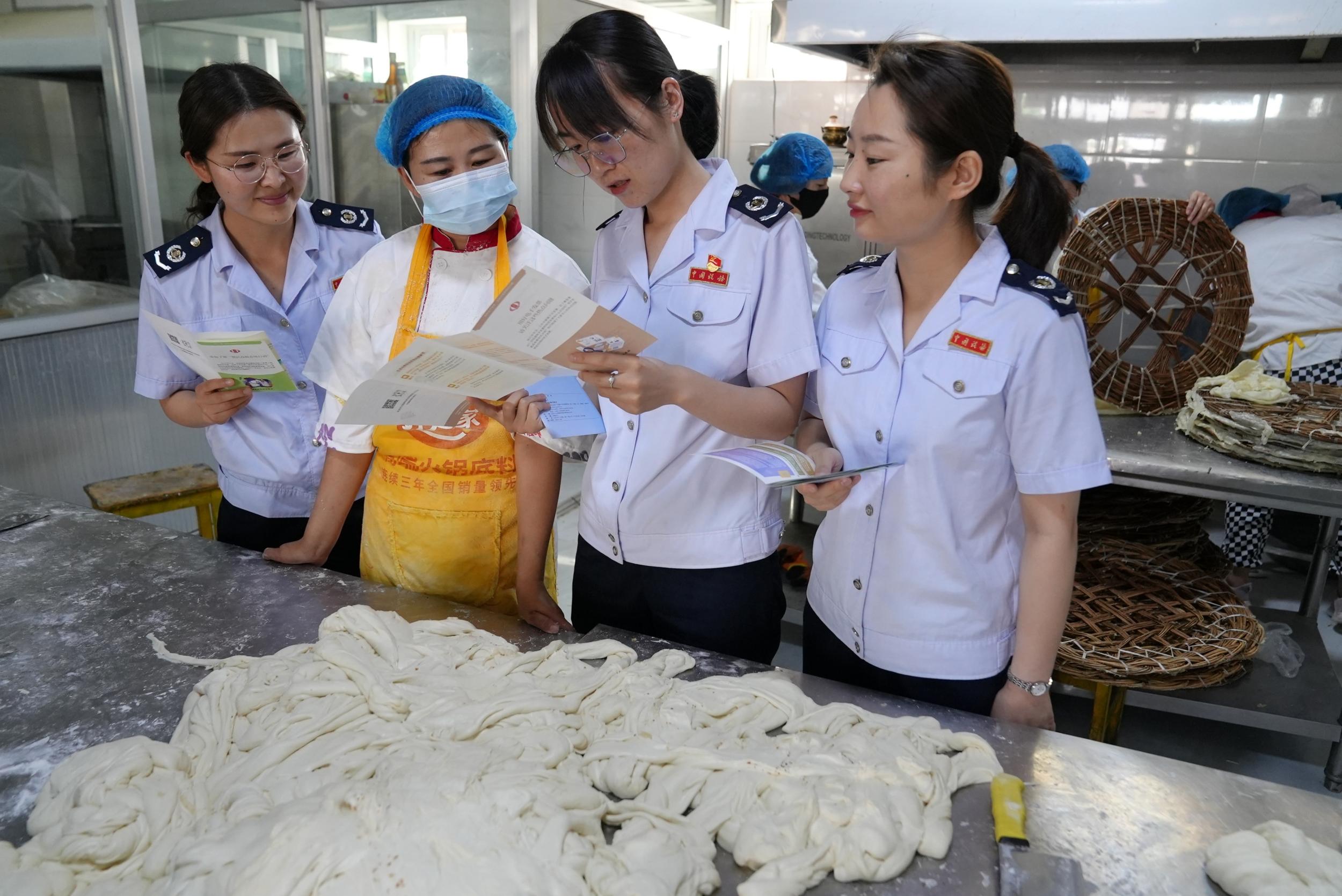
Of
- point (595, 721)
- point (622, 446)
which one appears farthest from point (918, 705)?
point (622, 446)

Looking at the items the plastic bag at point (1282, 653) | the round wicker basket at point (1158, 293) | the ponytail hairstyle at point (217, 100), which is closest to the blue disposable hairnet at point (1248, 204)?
the round wicker basket at point (1158, 293)

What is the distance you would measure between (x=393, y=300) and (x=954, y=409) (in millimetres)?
978

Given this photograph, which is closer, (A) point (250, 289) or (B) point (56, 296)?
(A) point (250, 289)

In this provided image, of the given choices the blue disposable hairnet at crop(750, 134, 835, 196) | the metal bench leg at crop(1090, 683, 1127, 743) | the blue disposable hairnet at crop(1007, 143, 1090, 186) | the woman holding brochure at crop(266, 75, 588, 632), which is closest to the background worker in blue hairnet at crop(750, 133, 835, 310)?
the blue disposable hairnet at crop(750, 134, 835, 196)

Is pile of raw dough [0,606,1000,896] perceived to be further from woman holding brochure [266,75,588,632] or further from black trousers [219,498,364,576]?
black trousers [219,498,364,576]

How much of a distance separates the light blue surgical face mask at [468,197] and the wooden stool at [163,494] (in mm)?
1512

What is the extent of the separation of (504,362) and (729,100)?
510cm

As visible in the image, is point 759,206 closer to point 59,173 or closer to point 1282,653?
point 1282,653

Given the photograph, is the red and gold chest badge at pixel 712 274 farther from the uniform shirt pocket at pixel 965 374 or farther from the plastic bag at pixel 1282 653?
the plastic bag at pixel 1282 653

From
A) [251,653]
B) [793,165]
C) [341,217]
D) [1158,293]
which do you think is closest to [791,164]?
[793,165]

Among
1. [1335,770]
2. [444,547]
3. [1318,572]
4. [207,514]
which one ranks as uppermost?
[444,547]

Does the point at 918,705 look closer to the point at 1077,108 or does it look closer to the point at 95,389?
the point at 95,389

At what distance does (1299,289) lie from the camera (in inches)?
127

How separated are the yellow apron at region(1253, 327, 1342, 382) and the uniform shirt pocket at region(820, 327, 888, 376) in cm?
230
